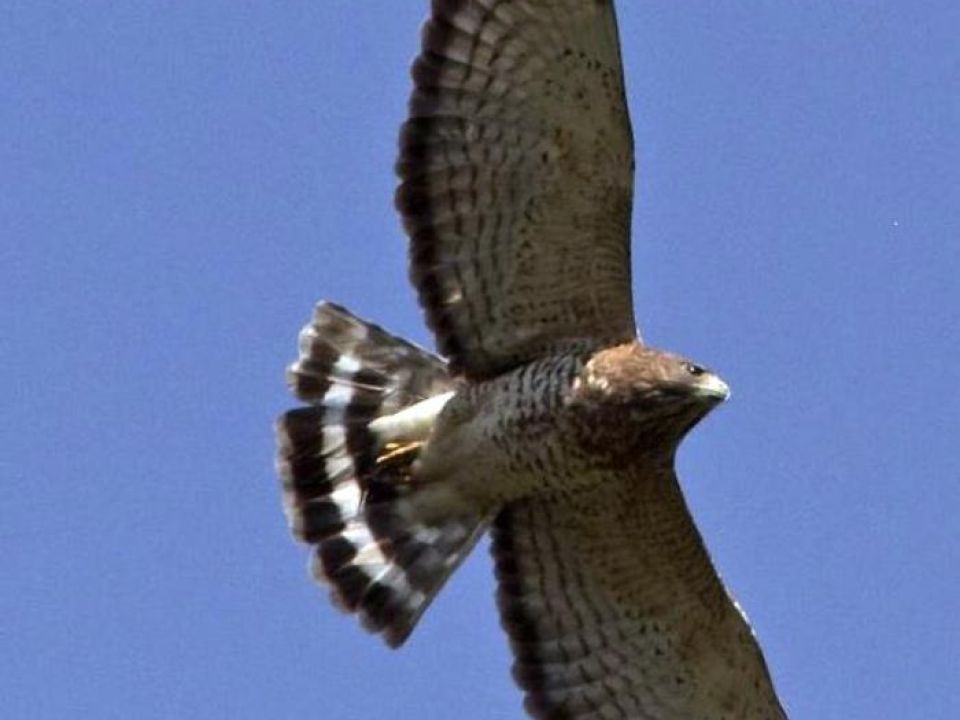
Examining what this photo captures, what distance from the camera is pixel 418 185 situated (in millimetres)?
12375

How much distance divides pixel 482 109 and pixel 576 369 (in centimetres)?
128

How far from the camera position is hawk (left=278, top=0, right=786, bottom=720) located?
1200 centimetres

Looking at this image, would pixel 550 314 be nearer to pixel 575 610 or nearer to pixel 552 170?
pixel 552 170

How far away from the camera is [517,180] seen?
484 inches

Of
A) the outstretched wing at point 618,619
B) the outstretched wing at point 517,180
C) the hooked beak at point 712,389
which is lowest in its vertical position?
the outstretched wing at point 618,619

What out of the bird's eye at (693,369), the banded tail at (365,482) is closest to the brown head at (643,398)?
the bird's eye at (693,369)

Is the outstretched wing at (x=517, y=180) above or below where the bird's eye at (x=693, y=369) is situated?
above

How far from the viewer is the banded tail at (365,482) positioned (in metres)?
12.9

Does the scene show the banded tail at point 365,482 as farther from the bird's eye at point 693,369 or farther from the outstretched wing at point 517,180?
the bird's eye at point 693,369

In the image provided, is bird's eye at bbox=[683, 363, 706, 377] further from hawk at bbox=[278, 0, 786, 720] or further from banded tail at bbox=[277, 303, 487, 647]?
banded tail at bbox=[277, 303, 487, 647]

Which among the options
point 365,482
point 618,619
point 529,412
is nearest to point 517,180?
point 529,412

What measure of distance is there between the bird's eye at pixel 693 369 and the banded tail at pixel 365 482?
1.46 m

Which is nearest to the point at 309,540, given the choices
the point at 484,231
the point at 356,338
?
the point at 356,338

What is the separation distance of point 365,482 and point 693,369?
195 cm
